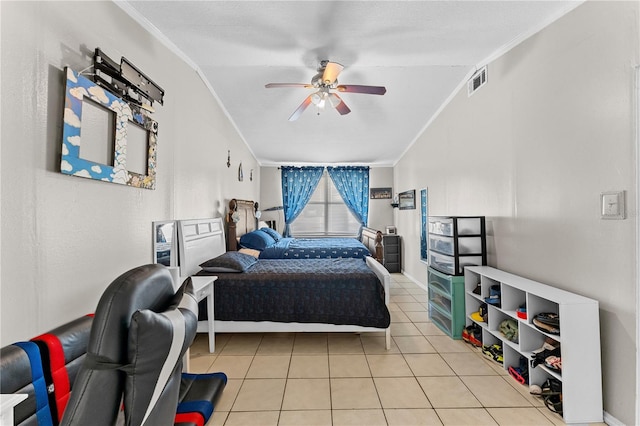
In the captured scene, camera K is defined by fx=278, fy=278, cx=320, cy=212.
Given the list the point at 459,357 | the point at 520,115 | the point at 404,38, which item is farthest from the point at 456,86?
the point at 459,357

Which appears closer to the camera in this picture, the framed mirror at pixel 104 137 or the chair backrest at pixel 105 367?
the chair backrest at pixel 105 367

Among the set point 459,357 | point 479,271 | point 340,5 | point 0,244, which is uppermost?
point 340,5

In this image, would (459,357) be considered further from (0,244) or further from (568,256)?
(0,244)

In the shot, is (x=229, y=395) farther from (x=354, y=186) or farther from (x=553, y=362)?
(x=354, y=186)

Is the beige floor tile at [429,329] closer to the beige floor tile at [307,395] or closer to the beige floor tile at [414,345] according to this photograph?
the beige floor tile at [414,345]

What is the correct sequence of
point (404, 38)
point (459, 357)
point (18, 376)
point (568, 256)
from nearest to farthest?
point (18, 376) < point (568, 256) < point (404, 38) < point (459, 357)

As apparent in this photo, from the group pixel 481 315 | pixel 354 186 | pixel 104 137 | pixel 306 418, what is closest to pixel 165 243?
pixel 104 137

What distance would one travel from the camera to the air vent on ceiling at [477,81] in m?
2.87

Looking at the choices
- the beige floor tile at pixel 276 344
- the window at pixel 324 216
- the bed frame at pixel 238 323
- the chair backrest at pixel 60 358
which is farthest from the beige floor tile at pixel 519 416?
the window at pixel 324 216

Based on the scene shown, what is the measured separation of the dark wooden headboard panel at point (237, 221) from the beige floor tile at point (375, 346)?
2183 mm

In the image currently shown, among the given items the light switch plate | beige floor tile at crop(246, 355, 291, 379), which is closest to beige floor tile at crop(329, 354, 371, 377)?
beige floor tile at crop(246, 355, 291, 379)

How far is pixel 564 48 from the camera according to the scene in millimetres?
1943

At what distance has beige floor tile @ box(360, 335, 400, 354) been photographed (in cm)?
259

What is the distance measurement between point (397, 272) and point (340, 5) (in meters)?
5.06
